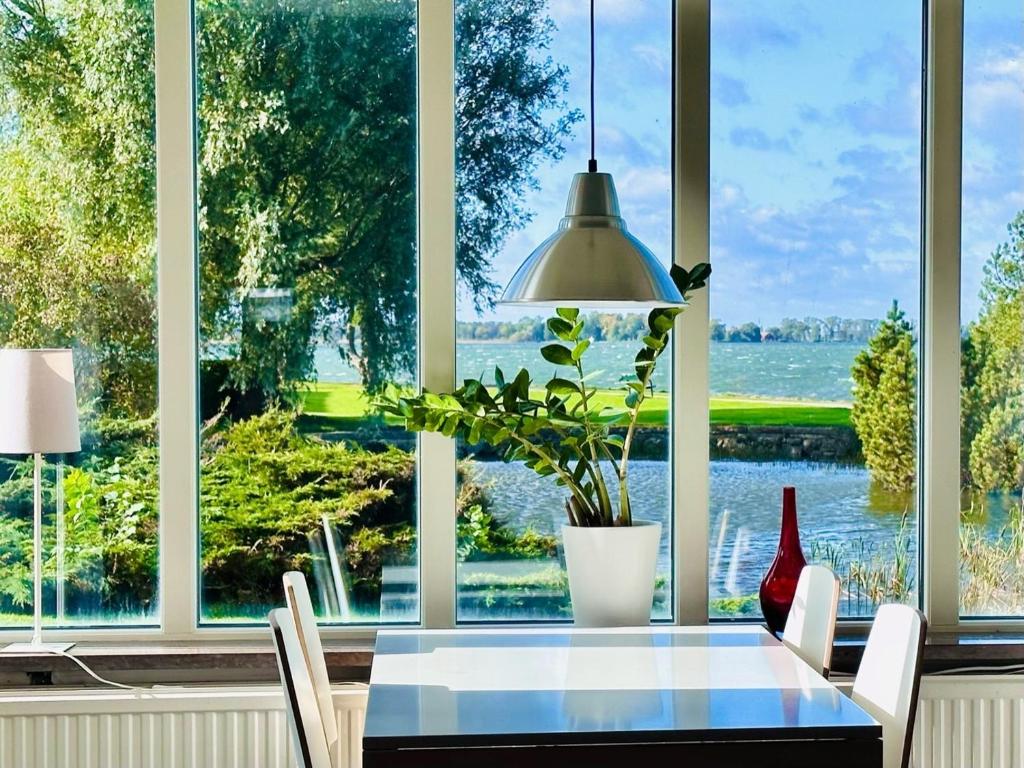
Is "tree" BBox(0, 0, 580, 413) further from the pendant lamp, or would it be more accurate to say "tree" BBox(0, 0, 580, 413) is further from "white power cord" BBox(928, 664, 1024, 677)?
"white power cord" BBox(928, 664, 1024, 677)

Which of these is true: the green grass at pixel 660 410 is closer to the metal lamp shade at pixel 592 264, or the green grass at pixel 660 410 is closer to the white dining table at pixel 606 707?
the white dining table at pixel 606 707

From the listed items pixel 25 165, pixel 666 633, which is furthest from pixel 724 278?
pixel 25 165

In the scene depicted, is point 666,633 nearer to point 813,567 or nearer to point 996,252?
point 813,567

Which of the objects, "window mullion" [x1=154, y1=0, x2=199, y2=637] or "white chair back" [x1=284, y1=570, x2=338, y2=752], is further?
"window mullion" [x1=154, y1=0, x2=199, y2=637]

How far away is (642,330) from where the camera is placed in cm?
348

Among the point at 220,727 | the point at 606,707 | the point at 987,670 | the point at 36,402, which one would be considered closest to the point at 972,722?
the point at 987,670

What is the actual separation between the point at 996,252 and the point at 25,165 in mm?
2746

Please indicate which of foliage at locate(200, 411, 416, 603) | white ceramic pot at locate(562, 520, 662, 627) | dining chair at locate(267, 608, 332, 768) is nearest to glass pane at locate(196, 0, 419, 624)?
foliage at locate(200, 411, 416, 603)

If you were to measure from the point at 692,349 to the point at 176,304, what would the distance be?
4.73ft

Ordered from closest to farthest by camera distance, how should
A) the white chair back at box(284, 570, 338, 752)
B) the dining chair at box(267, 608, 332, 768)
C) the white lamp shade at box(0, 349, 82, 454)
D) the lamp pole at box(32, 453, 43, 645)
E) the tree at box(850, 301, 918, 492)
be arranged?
the dining chair at box(267, 608, 332, 768)
the white chair back at box(284, 570, 338, 752)
the white lamp shade at box(0, 349, 82, 454)
the lamp pole at box(32, 453, 43, 645)
the tree at box(850, 301, 918, 492)

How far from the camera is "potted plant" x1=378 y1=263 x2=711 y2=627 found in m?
3.17

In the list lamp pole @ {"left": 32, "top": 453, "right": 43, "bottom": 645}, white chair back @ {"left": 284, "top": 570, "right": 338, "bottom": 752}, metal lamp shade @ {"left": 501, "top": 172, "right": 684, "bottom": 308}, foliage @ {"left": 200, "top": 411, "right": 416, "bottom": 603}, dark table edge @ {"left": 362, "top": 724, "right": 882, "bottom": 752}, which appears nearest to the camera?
dark table edge @ {"left": 362, "top": 724, "right": 882, "bottom": 752}

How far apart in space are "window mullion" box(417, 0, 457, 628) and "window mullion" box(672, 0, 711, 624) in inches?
25.1

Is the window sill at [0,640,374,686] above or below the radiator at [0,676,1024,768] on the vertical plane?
above
